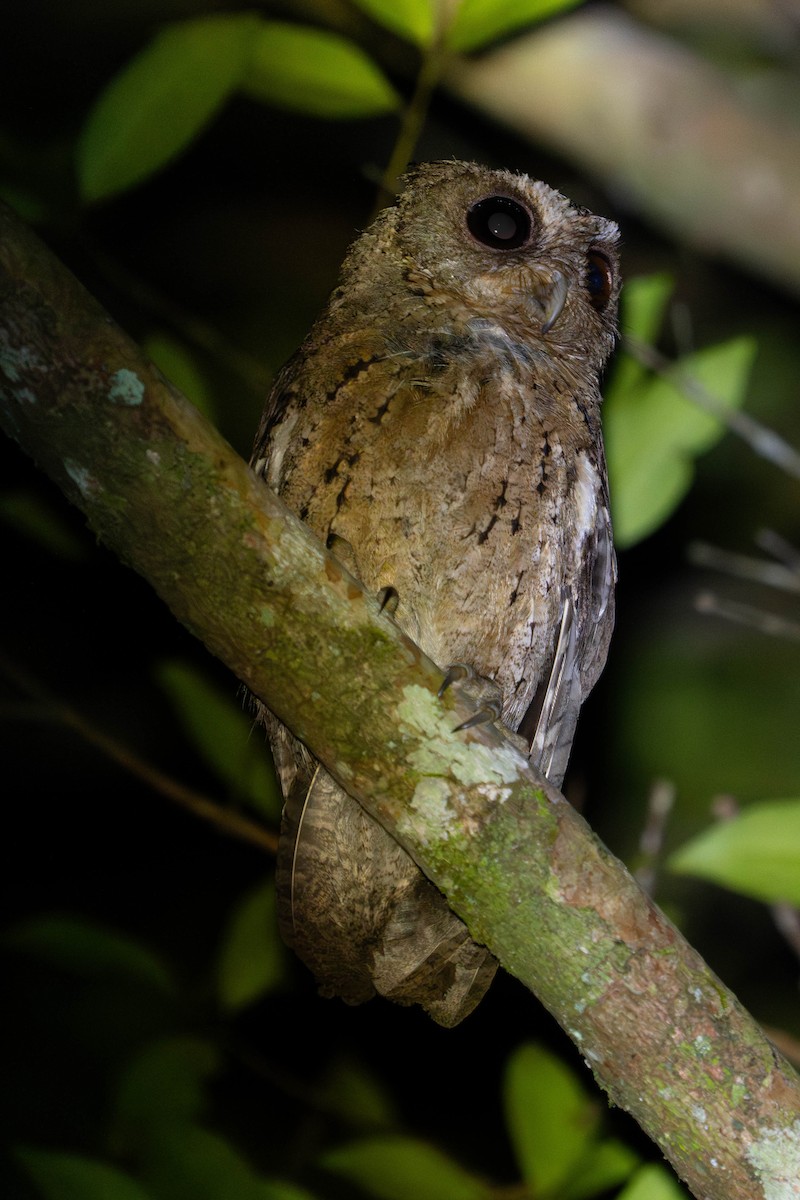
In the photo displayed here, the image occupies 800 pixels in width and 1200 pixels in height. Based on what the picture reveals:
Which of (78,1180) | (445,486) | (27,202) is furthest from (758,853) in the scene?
(27,202)


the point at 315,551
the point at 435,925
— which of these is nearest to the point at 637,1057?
the point at 435,925

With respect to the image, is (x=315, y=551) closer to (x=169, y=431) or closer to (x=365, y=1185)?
(x=169, y=431)

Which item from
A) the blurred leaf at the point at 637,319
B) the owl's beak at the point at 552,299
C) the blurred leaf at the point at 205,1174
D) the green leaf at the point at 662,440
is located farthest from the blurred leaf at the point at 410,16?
the blurred leaf at the point at 205,1174

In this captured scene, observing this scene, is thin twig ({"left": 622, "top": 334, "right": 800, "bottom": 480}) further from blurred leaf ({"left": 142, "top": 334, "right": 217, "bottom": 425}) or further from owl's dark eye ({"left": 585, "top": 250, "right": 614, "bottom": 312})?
blurred leaf ({"left": 142, "top": 334, "right": 217, "bottom": 425})

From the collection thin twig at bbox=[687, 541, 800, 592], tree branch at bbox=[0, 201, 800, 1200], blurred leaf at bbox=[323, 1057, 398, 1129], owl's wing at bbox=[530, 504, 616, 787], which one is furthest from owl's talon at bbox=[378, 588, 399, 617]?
blurred leaf at bbox=[323, 1057, 398, 1129]

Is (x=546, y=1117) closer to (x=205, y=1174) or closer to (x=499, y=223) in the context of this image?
(x=205, y=1174)

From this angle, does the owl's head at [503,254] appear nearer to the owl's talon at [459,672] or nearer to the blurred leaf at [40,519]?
the owl's talon at [459,672]
